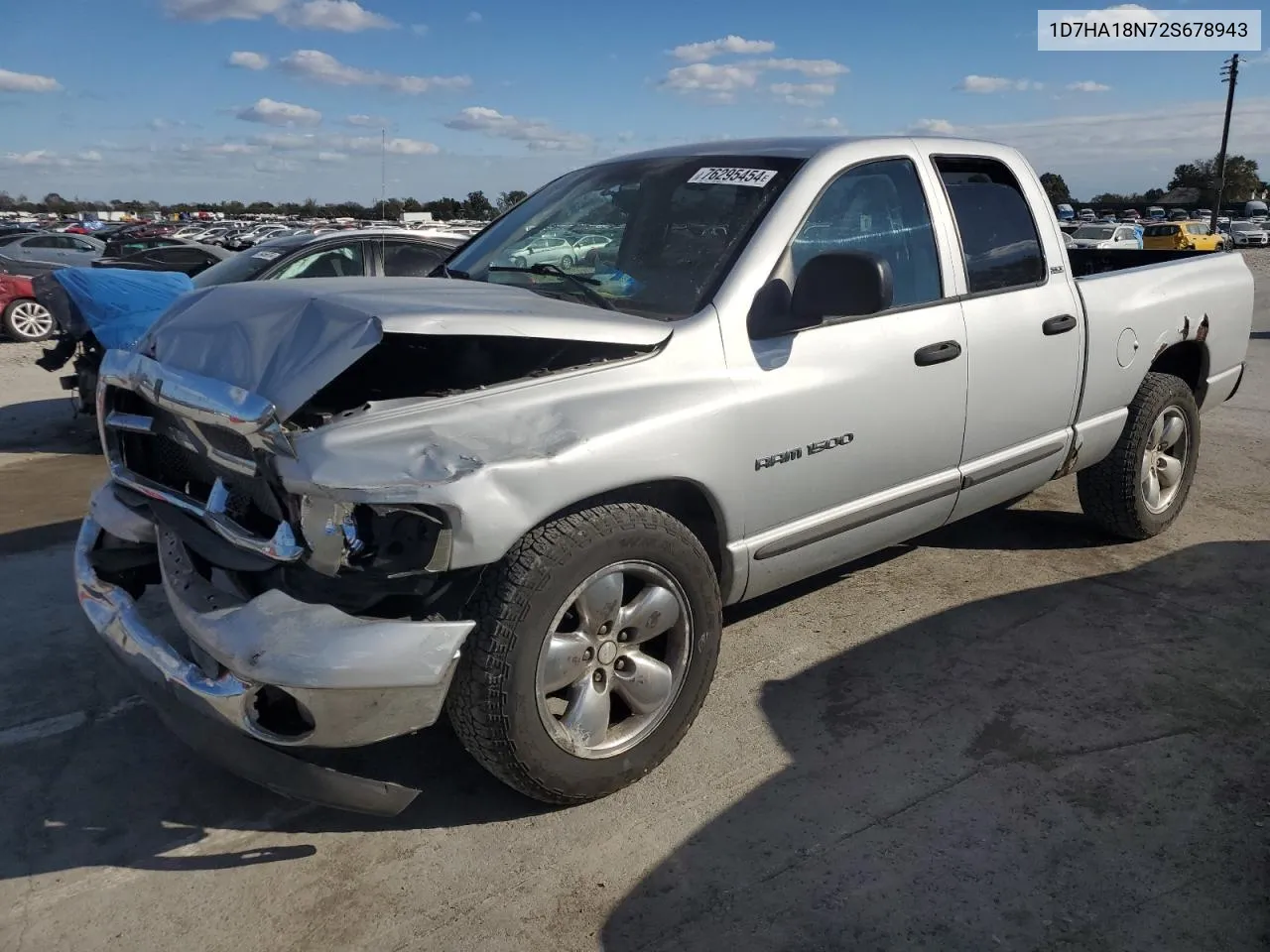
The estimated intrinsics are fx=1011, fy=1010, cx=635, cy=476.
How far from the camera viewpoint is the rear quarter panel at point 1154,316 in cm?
457

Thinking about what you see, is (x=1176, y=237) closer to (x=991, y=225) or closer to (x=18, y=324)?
(x=18, y=324)

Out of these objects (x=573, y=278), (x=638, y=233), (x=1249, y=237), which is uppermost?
(x=1249, y=237)

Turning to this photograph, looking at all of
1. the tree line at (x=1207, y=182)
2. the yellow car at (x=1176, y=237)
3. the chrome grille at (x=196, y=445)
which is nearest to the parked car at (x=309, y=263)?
the chrome grille at (x=196, y=445)

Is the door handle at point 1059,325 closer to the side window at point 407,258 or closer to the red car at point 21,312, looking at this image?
the side window at point 407,258

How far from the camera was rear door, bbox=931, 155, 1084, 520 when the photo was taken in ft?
13.1

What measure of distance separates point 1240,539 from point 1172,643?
63.4 inches

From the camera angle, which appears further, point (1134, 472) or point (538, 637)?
point (1134, 472)

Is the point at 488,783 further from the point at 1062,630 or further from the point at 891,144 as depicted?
the point at 891,144

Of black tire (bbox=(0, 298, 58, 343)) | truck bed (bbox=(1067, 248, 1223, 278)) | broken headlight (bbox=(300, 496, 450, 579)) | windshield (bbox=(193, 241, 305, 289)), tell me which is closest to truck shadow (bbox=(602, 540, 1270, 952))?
broken headlight (bbox=(300, 496, 450, 579))

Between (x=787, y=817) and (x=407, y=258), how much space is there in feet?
21.1

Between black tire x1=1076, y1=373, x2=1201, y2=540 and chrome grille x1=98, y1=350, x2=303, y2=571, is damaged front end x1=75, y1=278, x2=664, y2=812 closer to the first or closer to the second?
chrome grille x1=98, y1=350, x2=303, y2=571

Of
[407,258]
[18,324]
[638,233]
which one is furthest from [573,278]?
[18,324]

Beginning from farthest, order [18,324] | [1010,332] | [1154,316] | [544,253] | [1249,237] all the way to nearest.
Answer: [1249,237] < [18,324] < [1154,316] < [1010,332] < [544,253]

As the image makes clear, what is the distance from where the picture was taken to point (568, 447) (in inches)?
106
